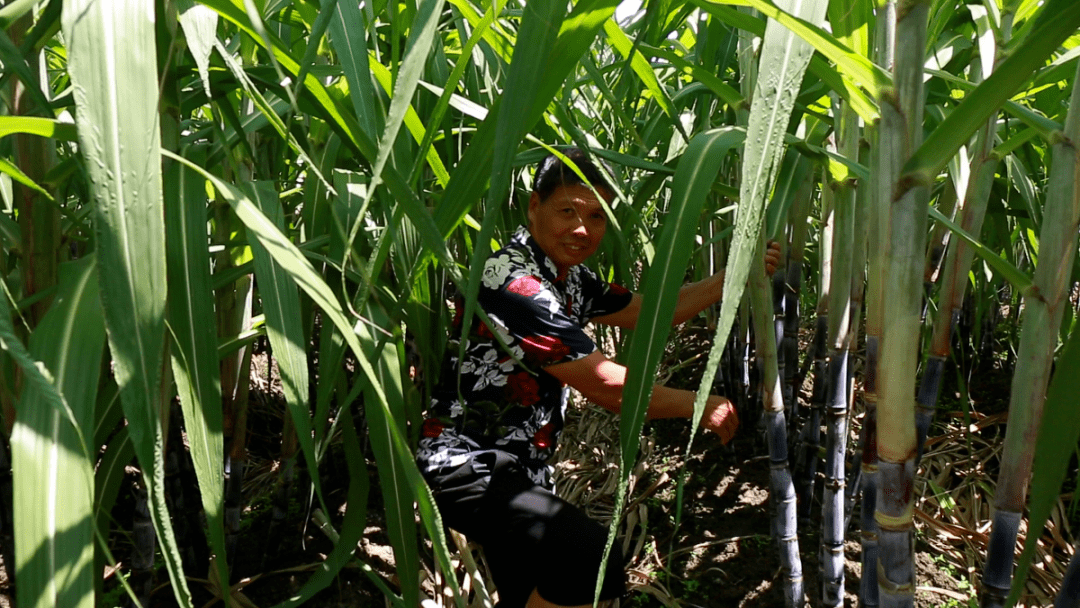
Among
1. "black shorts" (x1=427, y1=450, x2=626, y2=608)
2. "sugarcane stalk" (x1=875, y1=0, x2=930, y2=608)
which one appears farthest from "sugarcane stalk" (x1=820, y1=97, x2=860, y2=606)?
"sugarcane stalk" (x1=875, y1=0, x2=930, y2=608)

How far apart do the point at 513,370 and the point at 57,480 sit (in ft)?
2.06

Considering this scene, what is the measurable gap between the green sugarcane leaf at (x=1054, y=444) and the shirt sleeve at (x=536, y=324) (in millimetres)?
481

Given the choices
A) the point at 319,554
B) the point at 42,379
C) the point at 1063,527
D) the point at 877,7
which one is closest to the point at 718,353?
the point at 42,379

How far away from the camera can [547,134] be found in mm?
781

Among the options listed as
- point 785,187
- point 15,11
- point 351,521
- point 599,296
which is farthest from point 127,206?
point 599,296

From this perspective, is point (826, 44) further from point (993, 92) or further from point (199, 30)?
point (199, 30)

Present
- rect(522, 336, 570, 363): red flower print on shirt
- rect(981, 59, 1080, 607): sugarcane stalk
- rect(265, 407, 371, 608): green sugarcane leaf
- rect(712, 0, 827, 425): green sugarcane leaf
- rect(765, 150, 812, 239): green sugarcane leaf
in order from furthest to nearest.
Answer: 1. rect(522, 336, 570, 363): red flower print on shirt
2. rect(765, 150, 812, 239): green sugarcane leaf
3. rect(265, 407, 371, 608): green sugarcane leaf
4. rect(981, 59, 1080, 607): sugarcane stalk
5. rect(712, 0, 827, 425): green sugarcane leaf

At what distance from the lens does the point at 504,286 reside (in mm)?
851

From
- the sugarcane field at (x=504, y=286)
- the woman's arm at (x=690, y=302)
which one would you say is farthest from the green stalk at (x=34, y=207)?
the woman's arm at (x=690, y=302)

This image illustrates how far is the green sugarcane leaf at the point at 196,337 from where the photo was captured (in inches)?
13.9

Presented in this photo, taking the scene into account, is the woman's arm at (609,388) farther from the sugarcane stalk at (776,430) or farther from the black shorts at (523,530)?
the black shorts at (523,530)

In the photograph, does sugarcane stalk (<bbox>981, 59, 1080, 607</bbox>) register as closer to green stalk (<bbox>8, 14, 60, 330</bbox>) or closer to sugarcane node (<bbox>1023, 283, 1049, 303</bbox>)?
sugarcane node (<bbox>1023, 283, 1049, 303</bbox>)

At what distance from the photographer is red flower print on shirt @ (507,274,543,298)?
32.9 inches

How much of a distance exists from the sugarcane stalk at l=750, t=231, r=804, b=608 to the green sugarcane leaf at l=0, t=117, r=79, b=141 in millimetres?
544
